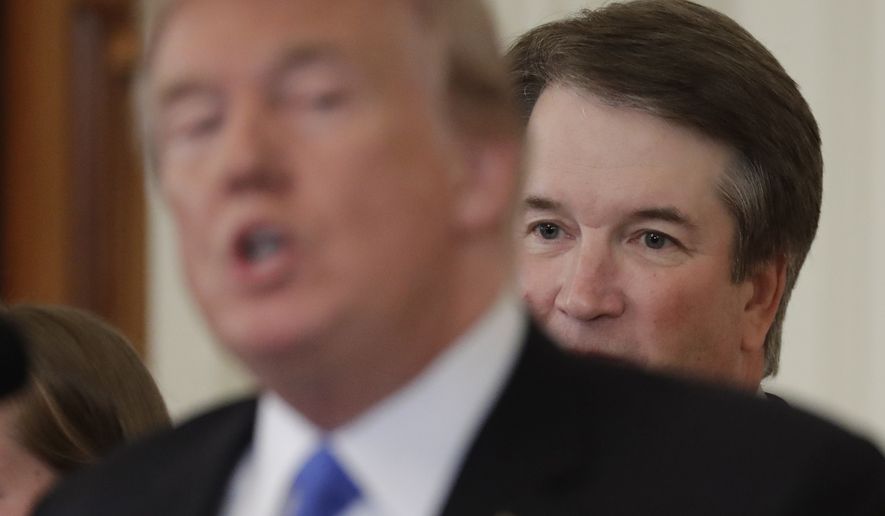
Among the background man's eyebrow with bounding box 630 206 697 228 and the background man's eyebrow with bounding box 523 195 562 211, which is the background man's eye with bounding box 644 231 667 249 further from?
the background man's eyebrow with bounding box 523 195 562 211

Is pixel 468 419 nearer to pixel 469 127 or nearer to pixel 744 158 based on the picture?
pixel 469 127

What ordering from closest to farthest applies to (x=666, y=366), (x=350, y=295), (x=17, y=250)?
(x=350, y=295) < (x=666, y=366) < (x=17, y=250)

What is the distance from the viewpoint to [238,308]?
1201mm

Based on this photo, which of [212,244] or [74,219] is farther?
[74,219]

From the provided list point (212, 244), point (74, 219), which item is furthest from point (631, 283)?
point (74, 219)

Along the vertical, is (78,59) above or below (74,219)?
above

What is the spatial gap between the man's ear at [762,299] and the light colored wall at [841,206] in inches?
68.1

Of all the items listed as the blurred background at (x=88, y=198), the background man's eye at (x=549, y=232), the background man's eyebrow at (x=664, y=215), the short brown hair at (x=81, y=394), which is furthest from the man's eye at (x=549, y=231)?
the blurred background at (x=88, y=198)

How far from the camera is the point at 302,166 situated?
1190 mm

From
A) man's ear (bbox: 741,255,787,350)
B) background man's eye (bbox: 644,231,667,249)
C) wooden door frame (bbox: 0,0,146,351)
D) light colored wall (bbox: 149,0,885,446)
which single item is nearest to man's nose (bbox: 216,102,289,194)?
background man's eye (bbox: 644,231,667,249)

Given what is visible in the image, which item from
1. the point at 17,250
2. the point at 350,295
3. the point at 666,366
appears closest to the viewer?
the point at 350,295

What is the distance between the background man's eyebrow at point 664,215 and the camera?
230 cm

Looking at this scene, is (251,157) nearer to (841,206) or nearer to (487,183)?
(487,183)

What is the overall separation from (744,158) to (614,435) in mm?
1123
